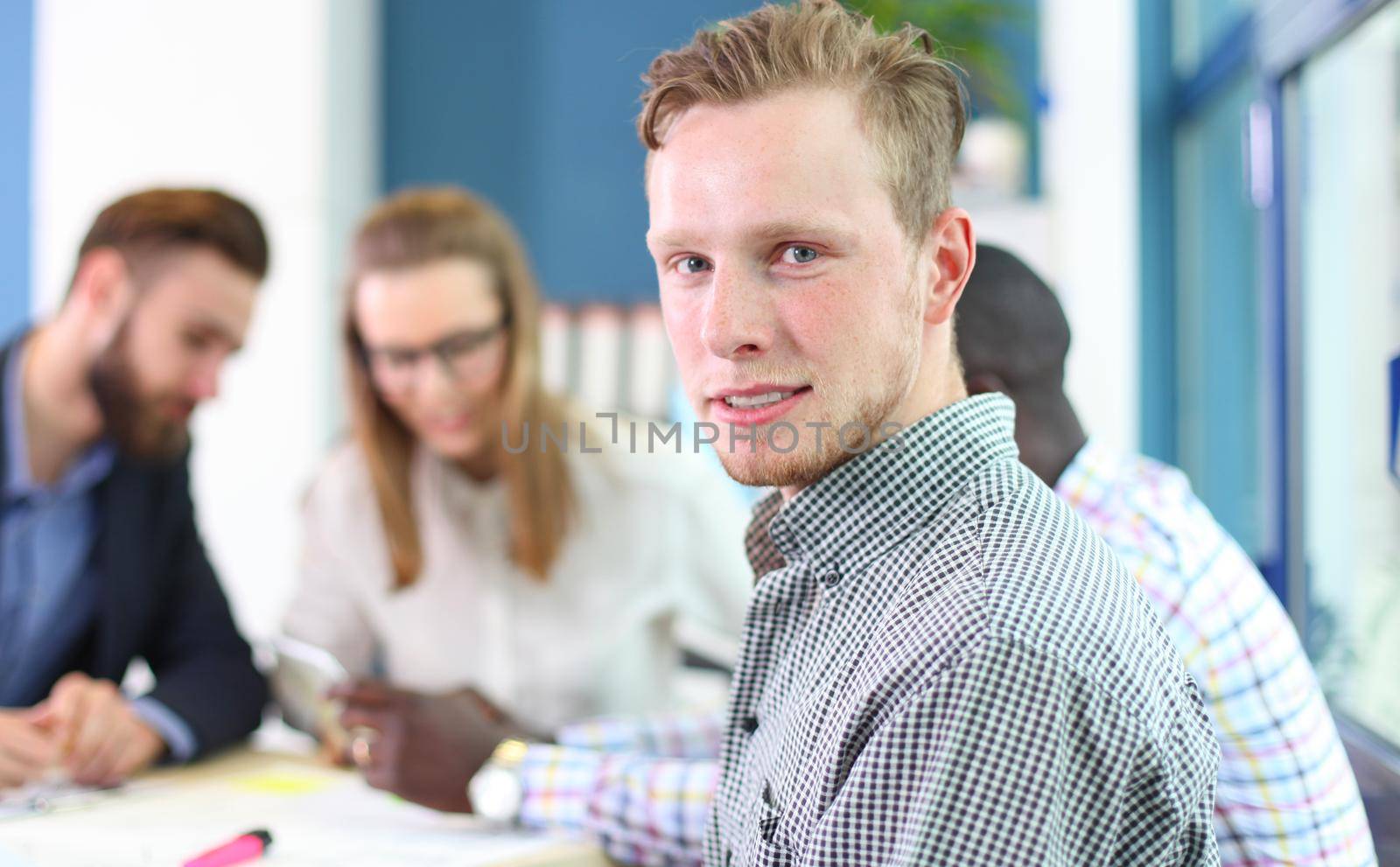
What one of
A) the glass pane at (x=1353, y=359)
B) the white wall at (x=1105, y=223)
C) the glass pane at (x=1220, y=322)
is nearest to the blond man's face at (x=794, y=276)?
the glass pane at (x=1353, y=359)

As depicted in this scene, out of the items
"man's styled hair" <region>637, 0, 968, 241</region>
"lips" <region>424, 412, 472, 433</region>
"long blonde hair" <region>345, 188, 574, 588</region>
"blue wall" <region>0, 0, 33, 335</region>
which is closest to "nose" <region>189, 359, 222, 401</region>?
"long blonde hair" <region>345, 188, 574, 588</region>

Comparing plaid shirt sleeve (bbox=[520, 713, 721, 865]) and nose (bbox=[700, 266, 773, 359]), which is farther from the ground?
nose (bbox=[700, 266, 773, 359])

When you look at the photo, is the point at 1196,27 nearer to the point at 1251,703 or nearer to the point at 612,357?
the point at 612,357

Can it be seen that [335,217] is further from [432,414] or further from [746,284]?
[746,284]

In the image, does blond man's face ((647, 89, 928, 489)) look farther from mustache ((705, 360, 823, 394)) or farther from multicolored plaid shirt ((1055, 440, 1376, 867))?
multicolored plaid shirt ((1055, 440, 1376, 867))

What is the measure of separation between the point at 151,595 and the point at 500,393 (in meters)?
0.57

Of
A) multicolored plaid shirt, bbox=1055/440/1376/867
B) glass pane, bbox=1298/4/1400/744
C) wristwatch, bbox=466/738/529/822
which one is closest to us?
multicolored plaid shirt, bbox=1055/440/1376/867

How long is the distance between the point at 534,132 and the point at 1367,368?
9.45 ft

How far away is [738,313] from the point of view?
30.1 inches

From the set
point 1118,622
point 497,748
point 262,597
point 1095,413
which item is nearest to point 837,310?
point 1118,622

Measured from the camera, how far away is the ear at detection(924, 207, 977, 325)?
82 cm

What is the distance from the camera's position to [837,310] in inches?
29.8

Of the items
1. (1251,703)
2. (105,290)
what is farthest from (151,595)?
(1251,703)

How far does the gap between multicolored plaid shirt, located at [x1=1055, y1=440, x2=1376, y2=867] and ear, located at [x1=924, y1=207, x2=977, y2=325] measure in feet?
0.80
